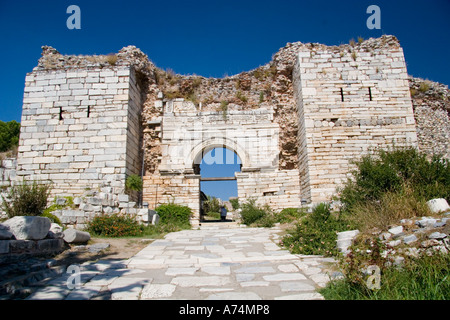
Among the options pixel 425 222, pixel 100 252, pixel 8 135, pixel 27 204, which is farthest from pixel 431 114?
pixel 8 135

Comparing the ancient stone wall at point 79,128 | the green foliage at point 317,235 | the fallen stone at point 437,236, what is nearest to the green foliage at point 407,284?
the fallen stone at point 437,236

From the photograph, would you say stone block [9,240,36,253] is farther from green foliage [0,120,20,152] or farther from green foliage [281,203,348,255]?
green foliage [0,120,20,152]

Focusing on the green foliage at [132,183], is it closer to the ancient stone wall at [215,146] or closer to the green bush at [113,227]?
the ancient stone wall at [215,146]

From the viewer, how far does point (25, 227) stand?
429 centimetres

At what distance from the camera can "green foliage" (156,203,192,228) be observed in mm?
10148

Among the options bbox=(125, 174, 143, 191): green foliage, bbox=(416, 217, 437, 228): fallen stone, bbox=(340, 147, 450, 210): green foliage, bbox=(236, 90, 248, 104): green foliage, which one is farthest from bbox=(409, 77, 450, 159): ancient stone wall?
bbox=(125, 174, 143, 191): green foliage

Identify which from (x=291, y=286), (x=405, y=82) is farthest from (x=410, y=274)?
(x=405, y=82)

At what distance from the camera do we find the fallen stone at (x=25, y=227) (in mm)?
4262

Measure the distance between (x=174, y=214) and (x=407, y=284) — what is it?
8231 mm

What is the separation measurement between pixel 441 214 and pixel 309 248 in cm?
211

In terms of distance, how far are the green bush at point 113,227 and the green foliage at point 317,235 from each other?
4003 millimetres

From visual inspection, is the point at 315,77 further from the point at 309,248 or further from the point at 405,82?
the point at 309,248

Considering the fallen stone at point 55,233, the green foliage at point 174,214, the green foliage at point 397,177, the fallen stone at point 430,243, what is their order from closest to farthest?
the fallen stone at point 430,243
the fallen stone at point 55,233
the green foliage at point 397,177
the green foliage at point 174,214

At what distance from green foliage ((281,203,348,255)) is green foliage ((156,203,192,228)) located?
500 centimetres
